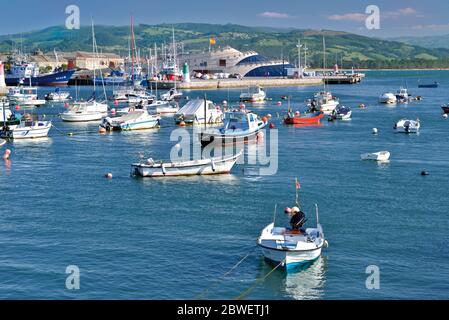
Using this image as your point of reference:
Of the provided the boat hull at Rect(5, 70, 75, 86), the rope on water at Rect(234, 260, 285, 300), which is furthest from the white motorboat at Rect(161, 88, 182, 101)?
the rope on water at Rect(234, 260, 285, 300)

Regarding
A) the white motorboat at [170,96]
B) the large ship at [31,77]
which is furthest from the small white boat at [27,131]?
the large ship at [31,77]

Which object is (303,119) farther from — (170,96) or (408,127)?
(170,96)

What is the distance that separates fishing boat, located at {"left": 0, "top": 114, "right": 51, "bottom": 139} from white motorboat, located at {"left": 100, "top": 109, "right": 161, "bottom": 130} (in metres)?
8.32

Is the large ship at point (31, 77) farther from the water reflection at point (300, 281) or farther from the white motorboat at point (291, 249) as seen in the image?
the water reflection at point (300, 281)

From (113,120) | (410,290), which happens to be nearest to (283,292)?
(410,290)

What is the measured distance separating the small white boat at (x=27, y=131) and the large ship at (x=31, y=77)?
98302 millimetres

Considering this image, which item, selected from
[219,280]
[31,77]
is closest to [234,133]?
[219,280]

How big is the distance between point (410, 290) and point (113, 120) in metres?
58.6

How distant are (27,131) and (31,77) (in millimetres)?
115293

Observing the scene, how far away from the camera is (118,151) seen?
62.9m

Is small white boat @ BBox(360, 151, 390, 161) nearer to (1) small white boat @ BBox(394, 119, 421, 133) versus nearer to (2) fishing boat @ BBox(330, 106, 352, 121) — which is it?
(1) small white boat @ BBox(394, 119, 421, 133)

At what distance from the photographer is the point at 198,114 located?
277 feet
